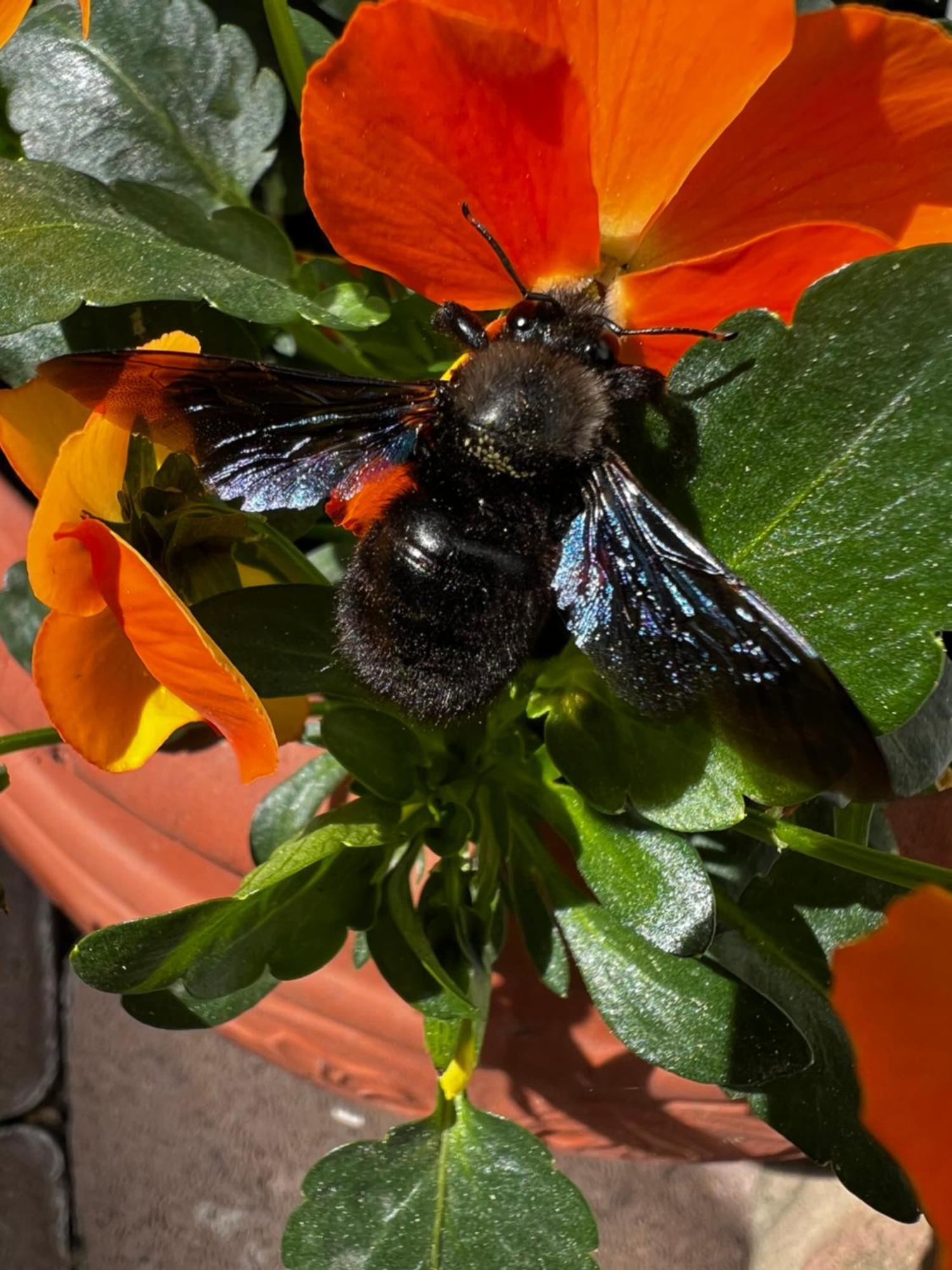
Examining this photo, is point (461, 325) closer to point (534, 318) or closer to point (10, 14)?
point (534, 318)

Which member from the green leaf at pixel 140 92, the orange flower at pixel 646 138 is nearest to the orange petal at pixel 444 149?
the orange flower at pixel 646 138

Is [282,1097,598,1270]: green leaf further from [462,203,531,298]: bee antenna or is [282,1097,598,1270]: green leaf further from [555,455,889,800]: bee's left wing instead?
[462,203,531,298]: bee antenna

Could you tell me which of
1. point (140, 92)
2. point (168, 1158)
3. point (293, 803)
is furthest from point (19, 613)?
point (168, 1158)

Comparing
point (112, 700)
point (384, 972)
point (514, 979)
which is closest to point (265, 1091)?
point (514, 979)

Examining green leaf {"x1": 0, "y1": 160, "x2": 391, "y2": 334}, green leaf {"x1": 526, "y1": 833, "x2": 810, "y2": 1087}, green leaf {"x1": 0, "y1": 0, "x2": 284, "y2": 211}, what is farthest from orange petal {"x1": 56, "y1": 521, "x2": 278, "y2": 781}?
green leaf {"x1": 0, "y1": 0, "x2": 284, "y2": 211}

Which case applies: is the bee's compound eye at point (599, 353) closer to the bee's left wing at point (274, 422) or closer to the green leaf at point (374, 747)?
the bee's left wing at point (274, 422)
